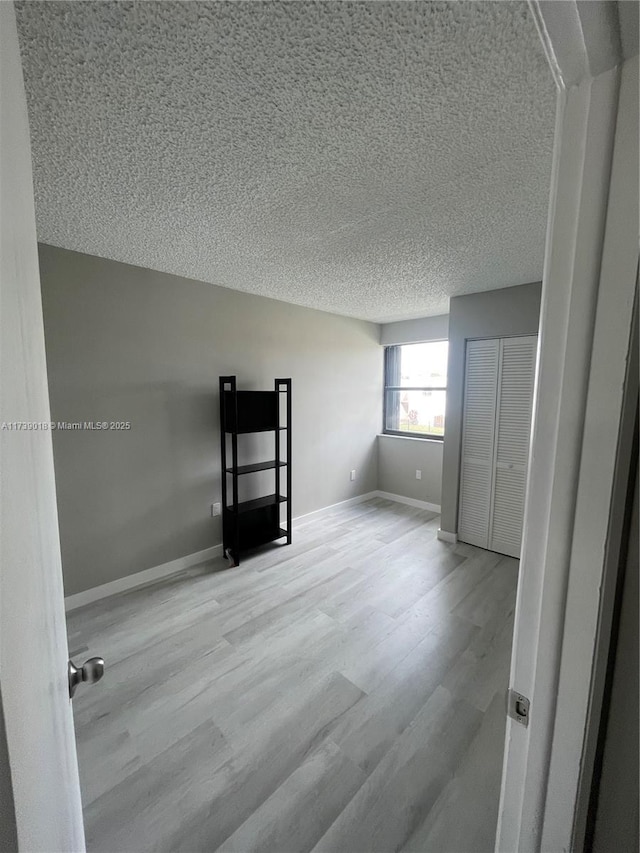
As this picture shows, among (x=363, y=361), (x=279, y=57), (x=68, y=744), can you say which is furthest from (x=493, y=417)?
(x=68, y=744)

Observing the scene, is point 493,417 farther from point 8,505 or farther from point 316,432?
point 8,505

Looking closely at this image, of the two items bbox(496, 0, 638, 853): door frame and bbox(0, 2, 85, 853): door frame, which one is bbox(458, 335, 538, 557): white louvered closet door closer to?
bbox(496, 0, 638, 853): door frame

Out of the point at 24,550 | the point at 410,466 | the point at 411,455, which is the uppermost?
the point at 24,550

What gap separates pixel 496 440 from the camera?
3.07 meters

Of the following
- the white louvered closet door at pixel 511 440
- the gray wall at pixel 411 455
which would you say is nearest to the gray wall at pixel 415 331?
the gray wall at pixel 411 455

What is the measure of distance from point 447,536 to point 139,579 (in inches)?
107

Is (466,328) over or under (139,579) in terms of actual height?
over

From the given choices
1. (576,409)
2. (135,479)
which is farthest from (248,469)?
(576,409)

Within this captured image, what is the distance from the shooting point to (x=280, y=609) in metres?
2.33

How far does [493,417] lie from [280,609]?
7.67ft

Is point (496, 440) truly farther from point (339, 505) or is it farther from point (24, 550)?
point (24, 550)

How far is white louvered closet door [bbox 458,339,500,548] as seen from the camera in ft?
10.1

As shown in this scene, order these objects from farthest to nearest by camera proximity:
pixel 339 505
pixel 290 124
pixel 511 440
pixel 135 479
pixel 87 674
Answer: pixel 339 505 < pixel 511 440 < pixel 135 479 < pixel 290 124 < pixel 87 674

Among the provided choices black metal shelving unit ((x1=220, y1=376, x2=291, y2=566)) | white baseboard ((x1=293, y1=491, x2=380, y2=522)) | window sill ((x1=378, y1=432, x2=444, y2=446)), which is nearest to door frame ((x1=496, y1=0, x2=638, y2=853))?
black metal shelving unit ((x1=220, y1=376, x2=291, y2=566))
